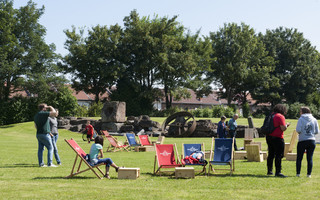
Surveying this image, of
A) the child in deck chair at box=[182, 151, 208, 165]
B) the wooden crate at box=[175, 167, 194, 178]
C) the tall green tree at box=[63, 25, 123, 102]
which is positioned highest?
the tall green tree at box=[63, 25, 123, 102]

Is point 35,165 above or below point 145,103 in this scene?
below

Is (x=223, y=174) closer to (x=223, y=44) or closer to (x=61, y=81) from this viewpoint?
(x=61, y=81)

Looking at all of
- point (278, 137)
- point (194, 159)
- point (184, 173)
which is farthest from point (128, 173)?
point (278, 137)

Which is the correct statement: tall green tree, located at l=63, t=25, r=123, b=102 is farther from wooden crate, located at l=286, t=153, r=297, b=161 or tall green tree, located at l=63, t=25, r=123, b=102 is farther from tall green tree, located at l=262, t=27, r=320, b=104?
wooden crate, located at l=286, t=153, r=297, b=161

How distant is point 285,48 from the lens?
6788cm

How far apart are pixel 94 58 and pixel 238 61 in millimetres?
23410

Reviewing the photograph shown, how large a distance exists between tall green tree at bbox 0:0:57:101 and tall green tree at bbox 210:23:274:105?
83.4 ft

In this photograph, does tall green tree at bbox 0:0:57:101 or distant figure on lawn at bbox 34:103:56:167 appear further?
tall green tree at bbox 0:0:57:101

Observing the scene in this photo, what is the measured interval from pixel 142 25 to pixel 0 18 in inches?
701

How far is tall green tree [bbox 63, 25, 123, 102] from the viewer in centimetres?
5156

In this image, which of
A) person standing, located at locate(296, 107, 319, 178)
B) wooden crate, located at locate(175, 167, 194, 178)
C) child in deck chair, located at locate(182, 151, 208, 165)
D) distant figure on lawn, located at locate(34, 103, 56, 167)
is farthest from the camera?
distant figure on lawn, located at locate(34, 103, 56, 167)

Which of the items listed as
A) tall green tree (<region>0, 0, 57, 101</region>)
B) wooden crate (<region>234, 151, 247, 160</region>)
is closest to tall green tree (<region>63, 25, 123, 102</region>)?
tall green tree (<region>0, 0, 57, 101</region>)

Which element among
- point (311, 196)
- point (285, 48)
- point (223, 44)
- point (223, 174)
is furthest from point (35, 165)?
point (285, 48)

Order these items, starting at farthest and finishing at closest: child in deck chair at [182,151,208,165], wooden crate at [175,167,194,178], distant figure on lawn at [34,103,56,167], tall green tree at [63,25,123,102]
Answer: tall green tree at [63,25,123,102], distant figure on lawn at [34,103,56,167], child in deck chair at [182,151,208,165], wooden crate at [175,167,194,178]
